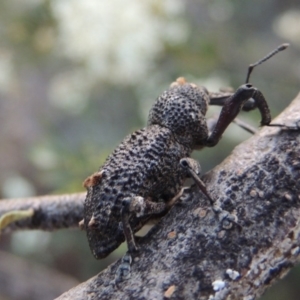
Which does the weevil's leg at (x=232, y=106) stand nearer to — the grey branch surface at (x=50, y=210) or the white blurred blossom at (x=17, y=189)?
the grey branch surface at (x=50, y=210)

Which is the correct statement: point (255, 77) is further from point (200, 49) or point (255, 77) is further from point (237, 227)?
point (237, 227)

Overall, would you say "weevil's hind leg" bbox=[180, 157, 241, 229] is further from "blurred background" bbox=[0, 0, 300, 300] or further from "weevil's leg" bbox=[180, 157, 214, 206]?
"blurred background" bbox=[0, 0, 300, 300]

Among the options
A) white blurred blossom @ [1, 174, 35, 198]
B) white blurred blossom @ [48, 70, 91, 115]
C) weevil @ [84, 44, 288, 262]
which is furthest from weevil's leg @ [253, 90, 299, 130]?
white blurred blossom @ [1, 174, 35, 198]

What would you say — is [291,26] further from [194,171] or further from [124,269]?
[124,269]

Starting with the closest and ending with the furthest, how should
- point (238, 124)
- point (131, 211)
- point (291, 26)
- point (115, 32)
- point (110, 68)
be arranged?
point (131, 211) < point (238, 124) < point (115, 32) < point (110, 68) < point (291, 26)

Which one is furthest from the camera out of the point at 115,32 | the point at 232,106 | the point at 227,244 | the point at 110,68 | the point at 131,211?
the point at 110,68

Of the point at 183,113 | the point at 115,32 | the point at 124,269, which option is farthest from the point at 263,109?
the point at 115,32
